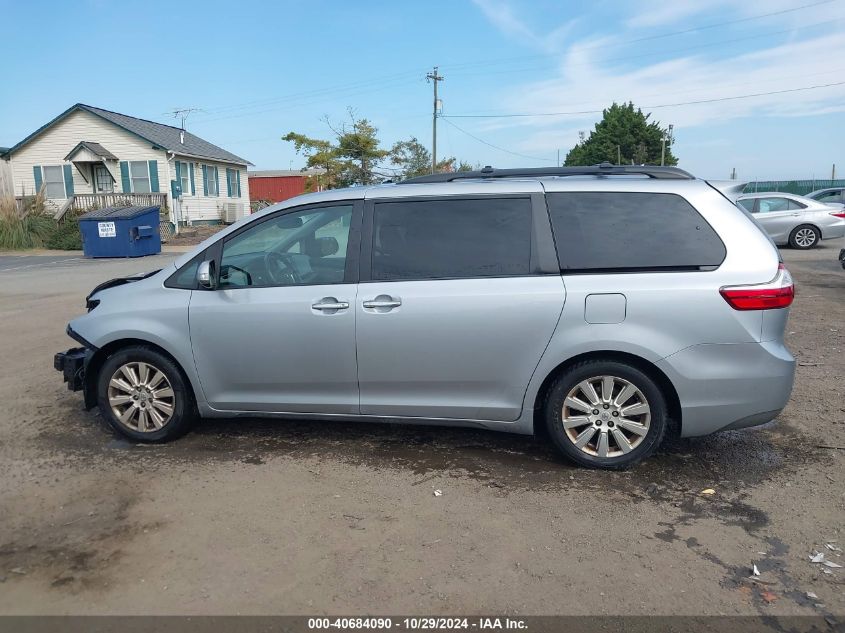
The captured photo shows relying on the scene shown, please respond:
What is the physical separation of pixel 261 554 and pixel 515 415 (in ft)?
5.70

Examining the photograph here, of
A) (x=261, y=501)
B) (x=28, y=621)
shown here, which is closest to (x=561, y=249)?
(x=261, y=501)

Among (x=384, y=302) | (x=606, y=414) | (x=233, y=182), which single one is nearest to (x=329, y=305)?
(x=384, y=302)

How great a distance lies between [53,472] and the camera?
14.0 feet

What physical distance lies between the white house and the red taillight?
2767cm

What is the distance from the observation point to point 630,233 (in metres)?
4.09

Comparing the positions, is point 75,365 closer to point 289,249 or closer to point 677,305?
point 289,249

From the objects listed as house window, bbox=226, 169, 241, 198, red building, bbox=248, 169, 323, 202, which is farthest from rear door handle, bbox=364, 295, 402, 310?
red building, bbox=248, 169, 323, 202

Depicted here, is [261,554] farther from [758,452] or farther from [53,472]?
[758,452]

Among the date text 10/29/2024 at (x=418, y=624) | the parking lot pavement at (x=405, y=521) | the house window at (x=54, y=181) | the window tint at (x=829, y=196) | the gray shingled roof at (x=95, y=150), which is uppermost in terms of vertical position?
the gray shingled roof at (x=95, y=150)

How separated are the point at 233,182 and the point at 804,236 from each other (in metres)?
28.1

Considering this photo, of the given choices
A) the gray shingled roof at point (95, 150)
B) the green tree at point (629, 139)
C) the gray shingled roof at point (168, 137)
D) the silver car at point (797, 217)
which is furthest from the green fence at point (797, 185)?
the gray shingled roof at point (95, 150)

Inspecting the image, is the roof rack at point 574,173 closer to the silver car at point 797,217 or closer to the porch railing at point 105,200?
the silver car at point 797,217

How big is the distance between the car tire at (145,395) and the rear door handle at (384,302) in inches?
58.2

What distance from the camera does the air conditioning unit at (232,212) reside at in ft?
114
